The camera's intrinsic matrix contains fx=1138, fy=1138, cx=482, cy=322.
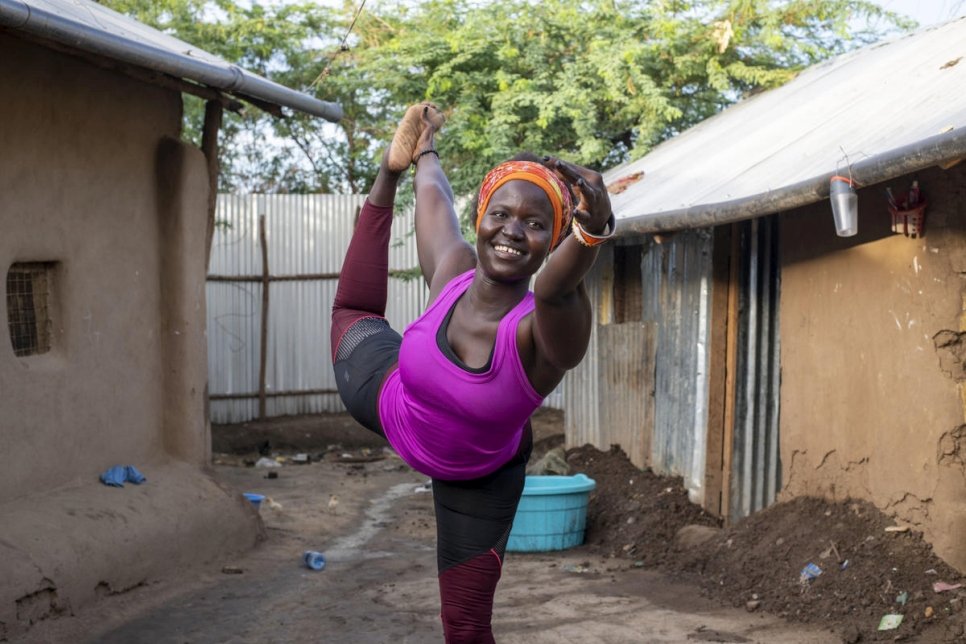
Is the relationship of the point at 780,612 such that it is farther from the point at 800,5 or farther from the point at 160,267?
the point at 800,5

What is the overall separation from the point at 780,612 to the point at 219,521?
3653 millimetres

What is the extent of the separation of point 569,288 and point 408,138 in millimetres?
1292

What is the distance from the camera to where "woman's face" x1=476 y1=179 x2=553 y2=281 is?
10.0 ft

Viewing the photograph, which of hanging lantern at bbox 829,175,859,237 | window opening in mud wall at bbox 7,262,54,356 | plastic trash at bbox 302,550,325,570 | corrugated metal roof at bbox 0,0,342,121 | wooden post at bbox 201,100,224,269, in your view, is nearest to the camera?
hanging lantern at bbox 829,175,859,237

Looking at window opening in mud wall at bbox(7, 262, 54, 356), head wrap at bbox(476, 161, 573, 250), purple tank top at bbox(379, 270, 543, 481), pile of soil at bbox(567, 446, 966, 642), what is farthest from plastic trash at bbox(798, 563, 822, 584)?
window opening in mud wall at bbox(7, 262, 54, 356)

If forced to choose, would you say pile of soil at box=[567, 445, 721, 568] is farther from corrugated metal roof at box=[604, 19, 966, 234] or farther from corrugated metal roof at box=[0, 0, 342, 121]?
corrugated metal roof at box=[0, 0, 342, 121]

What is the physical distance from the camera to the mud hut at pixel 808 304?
5.61 meters

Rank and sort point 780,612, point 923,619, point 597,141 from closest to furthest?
point 923,619 → point 780,612 → point 597,141

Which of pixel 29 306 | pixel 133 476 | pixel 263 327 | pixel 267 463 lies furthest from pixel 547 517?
pixel 263 327

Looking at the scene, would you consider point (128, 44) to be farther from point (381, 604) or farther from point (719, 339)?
point (719, 339)

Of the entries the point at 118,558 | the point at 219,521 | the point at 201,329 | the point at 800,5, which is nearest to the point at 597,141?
the point at 800,5

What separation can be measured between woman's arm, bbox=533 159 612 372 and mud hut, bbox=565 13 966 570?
248 cm

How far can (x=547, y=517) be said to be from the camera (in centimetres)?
828

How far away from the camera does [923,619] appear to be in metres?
5.29
